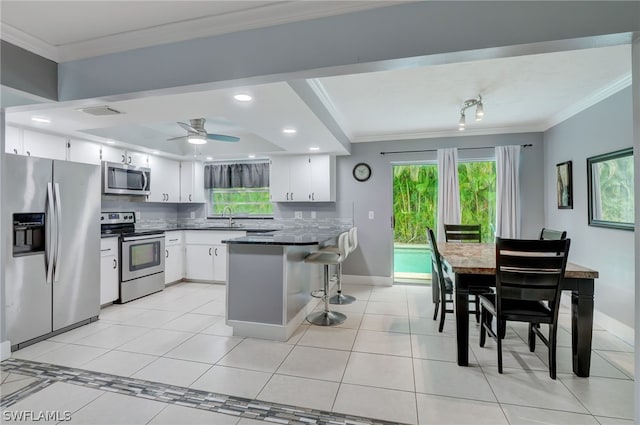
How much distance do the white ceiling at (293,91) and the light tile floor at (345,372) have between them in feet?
6.88

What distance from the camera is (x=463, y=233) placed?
13.3 ft

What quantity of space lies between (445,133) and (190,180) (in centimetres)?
437

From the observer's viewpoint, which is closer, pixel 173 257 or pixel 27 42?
pixel 27 42

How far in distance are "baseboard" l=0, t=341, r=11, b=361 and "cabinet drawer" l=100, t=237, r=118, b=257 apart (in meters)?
1.29

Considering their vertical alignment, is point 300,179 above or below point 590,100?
below

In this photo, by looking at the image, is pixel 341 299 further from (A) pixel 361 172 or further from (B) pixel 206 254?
(B) pixel 206 254

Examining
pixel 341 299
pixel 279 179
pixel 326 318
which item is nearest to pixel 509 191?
pixel 341 299

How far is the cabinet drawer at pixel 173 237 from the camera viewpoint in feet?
15.8

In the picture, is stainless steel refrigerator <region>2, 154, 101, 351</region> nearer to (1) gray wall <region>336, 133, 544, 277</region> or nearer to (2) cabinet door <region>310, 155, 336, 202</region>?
(2) cabinet door <region>310, 155, 336, 202</region>

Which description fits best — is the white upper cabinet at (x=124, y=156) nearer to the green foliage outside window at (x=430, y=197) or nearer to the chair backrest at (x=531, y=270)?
the green foliage outside window at (x=430, y=197)

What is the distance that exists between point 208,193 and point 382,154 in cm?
326

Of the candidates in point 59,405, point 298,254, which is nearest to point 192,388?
point 59,405

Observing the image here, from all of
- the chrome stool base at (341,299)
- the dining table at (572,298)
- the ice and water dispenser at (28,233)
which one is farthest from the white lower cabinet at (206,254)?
the dining table at (572,298)

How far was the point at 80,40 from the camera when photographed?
2104 millimetres
